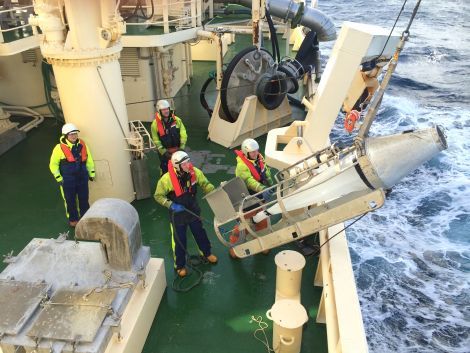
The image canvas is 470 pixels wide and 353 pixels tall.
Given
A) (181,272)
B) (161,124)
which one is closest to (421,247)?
(181,272)

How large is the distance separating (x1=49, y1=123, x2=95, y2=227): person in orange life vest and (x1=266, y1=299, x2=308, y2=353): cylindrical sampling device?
120 inches

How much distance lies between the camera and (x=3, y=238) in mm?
5363

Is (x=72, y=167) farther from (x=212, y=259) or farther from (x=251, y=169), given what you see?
(x=251, y=169)

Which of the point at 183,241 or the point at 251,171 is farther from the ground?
the point at 251,171

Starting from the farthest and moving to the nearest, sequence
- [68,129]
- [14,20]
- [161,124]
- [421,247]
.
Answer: [14,20] → [421,247] → [161,124] → [68,129]

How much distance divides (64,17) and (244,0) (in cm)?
717

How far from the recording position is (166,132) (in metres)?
6.11

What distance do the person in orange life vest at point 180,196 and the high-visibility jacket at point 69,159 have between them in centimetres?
129

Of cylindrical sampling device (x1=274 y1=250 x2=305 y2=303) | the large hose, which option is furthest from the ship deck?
the large hose

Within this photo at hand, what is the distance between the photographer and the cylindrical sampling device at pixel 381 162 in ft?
9.43

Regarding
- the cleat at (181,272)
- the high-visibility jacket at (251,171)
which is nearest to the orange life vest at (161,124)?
the high-visibility jacket at (251,171)

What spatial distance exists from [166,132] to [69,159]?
1.55 m

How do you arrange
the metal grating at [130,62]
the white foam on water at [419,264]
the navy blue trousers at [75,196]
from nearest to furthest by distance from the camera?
the navy blue trousers at [75,196]
the white foam on water at [419,264]
the metal grating at [130,62]

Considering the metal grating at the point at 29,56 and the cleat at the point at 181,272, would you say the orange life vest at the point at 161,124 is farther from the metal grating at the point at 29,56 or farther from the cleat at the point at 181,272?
the metal grating at the point at 29,56
